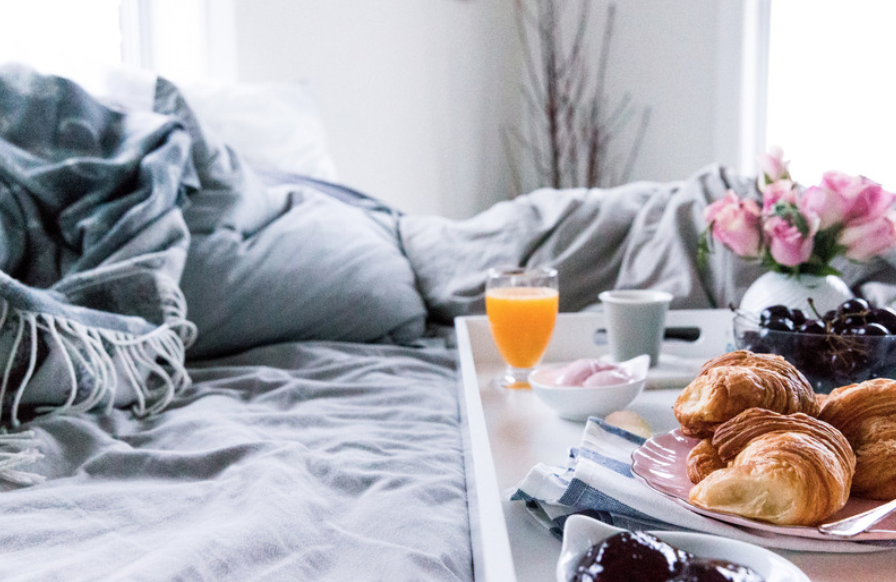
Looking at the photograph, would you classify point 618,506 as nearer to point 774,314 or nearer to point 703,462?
point 703,462

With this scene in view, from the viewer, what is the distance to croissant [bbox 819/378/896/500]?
52cm

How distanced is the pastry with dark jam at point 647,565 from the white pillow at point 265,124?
55.5 inches

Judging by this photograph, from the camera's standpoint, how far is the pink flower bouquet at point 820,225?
3.10 ft

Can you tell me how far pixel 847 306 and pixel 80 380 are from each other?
A: 89cm

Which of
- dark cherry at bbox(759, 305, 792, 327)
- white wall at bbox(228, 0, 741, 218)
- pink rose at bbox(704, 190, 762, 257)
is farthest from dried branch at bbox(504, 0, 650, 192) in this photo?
dark cherry at bbox(759, 305, 792, 327)

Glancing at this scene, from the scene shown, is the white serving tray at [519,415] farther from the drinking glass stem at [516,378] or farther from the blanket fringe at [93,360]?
the blanket fringe at [93,360]

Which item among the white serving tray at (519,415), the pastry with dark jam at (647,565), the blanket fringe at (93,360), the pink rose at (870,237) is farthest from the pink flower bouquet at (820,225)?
the blanket fringe at (93,360)

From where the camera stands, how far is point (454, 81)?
302 centimetres

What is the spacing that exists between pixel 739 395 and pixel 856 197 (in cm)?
53

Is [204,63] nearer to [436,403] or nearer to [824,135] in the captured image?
[436,403]

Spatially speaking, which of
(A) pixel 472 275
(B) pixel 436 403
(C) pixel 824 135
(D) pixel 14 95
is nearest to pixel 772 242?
(B) pixel 436 403

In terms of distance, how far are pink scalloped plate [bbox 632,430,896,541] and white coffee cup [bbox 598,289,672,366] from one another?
1.29 ft

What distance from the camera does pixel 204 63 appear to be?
2197mm

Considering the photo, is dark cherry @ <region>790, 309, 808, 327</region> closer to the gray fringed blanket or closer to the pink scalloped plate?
the pink scalloped plate
